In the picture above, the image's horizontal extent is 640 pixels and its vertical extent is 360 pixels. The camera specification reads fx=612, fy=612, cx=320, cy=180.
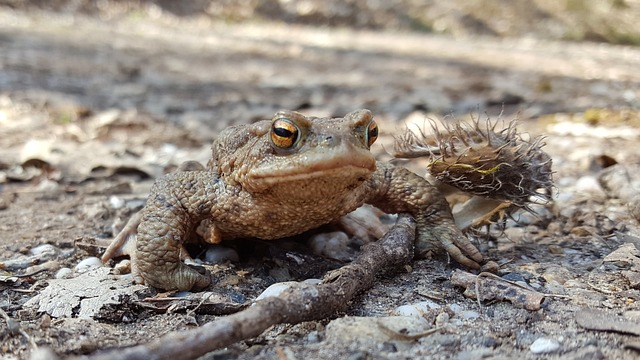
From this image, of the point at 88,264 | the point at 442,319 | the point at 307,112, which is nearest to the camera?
the point at 442,319

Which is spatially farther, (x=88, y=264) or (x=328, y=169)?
(x=88, y=264)

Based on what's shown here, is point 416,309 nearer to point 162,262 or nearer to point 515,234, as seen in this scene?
point 162,262

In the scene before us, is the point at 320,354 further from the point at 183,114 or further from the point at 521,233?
the point at 183,114

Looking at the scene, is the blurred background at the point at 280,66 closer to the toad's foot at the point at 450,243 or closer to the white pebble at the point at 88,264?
the toad's foot at the point at 450,243

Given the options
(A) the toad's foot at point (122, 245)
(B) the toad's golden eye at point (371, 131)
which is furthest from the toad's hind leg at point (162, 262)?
(B) the toad's golden eye at point (371, 131)

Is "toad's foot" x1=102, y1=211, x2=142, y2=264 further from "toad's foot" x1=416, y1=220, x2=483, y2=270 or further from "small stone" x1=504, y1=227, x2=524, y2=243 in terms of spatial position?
"small stone" x1=504, y1=227, x2=524, y2=243

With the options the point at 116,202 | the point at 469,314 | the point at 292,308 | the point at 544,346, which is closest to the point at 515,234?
the point at 469,314

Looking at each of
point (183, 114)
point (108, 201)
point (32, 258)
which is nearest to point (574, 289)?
point (32, 258)
